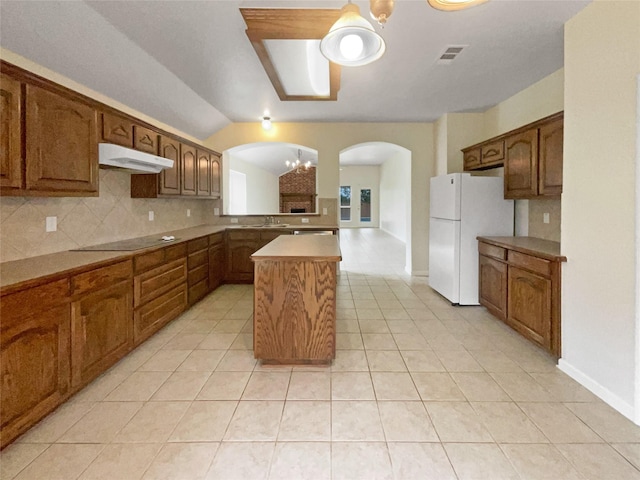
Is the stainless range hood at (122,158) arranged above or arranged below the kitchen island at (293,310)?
above

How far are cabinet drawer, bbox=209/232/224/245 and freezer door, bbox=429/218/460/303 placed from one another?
3.11 metres

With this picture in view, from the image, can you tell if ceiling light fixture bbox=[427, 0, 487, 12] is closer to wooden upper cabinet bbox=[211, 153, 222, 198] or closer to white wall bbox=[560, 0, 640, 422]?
white wall bbox=[560, 0, 640, 422]

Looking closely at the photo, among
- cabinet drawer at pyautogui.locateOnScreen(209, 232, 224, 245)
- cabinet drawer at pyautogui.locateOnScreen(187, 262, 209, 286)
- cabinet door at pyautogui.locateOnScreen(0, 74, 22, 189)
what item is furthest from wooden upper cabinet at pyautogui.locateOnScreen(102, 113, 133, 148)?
cabinet drawer at pyautogui.locateOnScreen(209, 232, 224, 245)

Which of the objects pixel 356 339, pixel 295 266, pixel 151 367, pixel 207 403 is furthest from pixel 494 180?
pixel 151 367

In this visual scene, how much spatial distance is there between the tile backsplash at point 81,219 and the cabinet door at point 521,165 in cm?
421

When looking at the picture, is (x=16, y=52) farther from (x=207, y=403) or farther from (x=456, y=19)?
(x=456, y=19)

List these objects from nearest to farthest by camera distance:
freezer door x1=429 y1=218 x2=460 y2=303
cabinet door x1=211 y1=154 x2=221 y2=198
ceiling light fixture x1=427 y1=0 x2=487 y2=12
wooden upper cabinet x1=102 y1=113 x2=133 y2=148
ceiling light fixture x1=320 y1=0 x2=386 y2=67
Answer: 1. ceiling light fixture x1=427 y1=0 x2=487 y2=12
2. ceiling light fixture x1=320 y1=0 x2=386 y2=67
3. wooden upper cabinet x1=102 y1=113 x2=133 y2=148
4. freezer door x1=429 y1=218 x2=460 y2=303
5. cabinet door x1=211 y1=154 x2=221 y2=198

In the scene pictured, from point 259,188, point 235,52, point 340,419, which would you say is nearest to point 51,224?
point 235,52

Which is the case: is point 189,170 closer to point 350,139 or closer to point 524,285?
point 350,139

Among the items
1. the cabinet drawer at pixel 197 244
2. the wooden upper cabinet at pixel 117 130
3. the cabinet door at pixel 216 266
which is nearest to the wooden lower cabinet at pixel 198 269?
the cabinet drawer at pixel 197 244

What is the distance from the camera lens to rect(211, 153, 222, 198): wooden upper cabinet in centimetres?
512

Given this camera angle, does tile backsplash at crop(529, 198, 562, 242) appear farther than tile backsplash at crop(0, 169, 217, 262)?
Yes

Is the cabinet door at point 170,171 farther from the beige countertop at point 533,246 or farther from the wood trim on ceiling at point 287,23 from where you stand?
the beige countertop at point 533,246

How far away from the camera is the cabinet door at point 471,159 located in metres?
4.39
